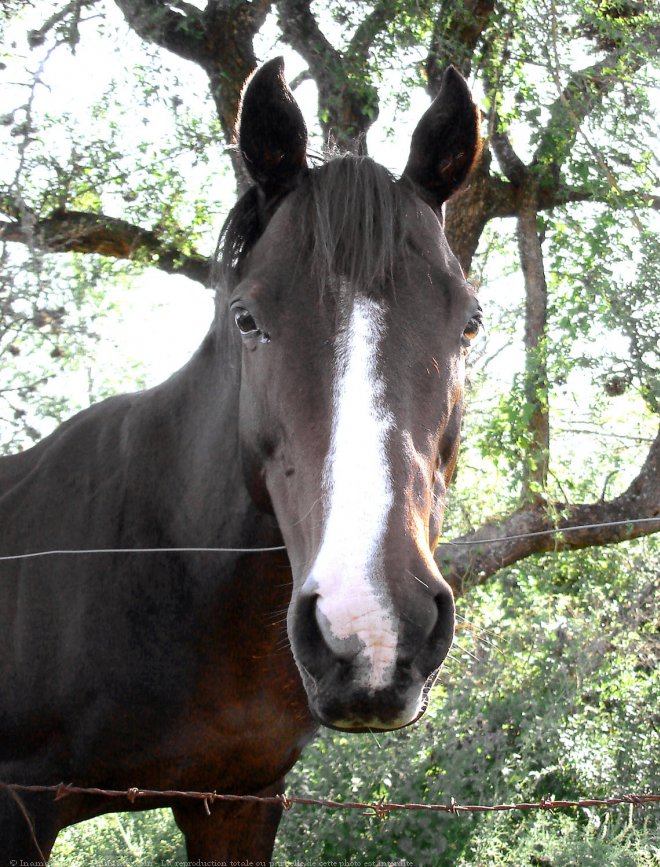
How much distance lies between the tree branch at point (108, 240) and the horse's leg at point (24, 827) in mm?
4566

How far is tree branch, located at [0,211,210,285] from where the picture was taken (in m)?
6.52

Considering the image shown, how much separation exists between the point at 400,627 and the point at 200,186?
6379mm

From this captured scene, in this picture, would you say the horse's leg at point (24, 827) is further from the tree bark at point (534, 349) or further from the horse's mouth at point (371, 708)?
the tree bark at point (534, 349)

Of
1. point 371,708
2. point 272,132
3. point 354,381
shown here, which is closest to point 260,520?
point 354,381

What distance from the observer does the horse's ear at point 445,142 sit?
246cm

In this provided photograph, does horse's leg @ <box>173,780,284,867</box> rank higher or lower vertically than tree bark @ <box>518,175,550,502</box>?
lower

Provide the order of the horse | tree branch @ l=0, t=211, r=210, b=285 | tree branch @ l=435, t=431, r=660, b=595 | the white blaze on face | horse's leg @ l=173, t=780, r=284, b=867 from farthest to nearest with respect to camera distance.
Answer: tree branch @ l=0, t=211, r=210, b=285 < tree branch @ l=435, t=431, r=660, b=595 < horse's leg @ l=173, t=780, r=284, b=867 < the horse < the white blaze on face

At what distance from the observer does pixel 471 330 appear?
2.31m

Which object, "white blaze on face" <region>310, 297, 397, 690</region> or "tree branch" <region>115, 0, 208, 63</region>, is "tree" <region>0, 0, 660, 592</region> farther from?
"white blaze on face" <region>310, 297, 397, 690</region>

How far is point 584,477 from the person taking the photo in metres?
7.55

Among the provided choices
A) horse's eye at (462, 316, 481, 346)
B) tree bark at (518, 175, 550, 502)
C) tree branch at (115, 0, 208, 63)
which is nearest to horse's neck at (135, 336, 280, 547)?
horse's eye at (462, 316, 481, 346)

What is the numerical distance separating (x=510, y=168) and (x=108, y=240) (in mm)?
3347

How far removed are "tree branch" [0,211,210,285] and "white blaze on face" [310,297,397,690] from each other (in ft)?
15.8

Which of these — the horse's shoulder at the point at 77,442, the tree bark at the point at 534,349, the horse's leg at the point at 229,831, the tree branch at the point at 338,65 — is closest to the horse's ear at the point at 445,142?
the horse's shoulder at the point at 77,442
